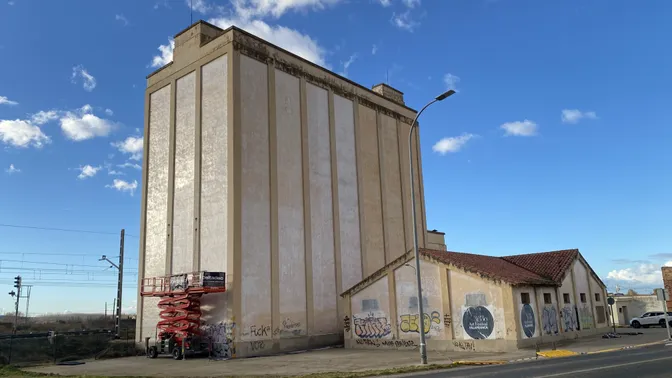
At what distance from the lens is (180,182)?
118 ft

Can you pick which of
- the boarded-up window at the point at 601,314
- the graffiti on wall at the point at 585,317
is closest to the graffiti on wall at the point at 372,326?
the graffiti on wall at the point at 585,317

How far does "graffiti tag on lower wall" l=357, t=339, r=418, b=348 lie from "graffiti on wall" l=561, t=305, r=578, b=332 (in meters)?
9.48

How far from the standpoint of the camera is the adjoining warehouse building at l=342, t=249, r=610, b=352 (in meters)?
26.6

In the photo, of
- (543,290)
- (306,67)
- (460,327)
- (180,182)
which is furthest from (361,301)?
(306,67)

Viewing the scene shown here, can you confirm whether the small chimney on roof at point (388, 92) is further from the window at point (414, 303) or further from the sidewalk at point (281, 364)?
the sidewalk at point (281, 364)

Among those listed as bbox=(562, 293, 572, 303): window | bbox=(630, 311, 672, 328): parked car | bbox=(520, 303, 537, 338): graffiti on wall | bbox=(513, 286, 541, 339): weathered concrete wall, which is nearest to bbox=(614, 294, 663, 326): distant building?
bbox=(630, 311, 672, 328): parked car

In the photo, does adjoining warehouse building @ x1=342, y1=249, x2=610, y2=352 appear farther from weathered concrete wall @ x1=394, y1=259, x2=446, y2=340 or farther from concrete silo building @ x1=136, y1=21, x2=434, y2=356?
concrete silo building @ x1=136, y1=21, x2=434, y2=356

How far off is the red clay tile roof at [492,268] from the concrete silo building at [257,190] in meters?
9.33

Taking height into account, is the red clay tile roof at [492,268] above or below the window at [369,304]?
above

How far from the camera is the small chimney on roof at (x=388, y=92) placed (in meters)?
50.2

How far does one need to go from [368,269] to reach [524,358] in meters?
20.1

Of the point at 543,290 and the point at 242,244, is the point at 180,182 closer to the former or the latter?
the point at 242,244

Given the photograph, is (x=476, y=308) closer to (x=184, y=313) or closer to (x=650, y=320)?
(x=184, y=313)

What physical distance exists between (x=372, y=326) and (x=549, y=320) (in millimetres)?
10211
